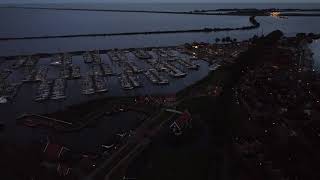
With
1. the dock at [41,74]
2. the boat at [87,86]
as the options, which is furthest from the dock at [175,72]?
the dock at [41,74]

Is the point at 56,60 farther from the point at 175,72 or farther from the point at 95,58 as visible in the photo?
the point at 175,72

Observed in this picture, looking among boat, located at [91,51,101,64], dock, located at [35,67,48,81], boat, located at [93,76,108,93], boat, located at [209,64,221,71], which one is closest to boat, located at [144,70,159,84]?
boat, located at [93,76,108,93]

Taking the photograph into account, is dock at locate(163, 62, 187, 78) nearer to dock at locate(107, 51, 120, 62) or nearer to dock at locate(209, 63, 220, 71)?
dock at locate(209, 63, 220, 71)

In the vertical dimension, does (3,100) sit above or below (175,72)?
below

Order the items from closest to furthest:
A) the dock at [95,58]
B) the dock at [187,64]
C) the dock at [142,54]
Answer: the dock at [187,64]
the dock at [95,58]
the dock at [142,54]

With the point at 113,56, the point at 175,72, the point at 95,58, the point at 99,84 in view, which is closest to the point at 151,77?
the point at 175,72

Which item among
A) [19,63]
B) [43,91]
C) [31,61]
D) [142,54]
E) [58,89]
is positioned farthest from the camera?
[142,54]

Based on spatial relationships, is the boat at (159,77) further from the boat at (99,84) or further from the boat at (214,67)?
the boat at (214,67)

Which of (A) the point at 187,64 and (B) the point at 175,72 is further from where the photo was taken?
(A) the point at 187,64

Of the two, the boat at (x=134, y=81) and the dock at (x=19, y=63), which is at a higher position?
the boat at (x=134, y=81)
